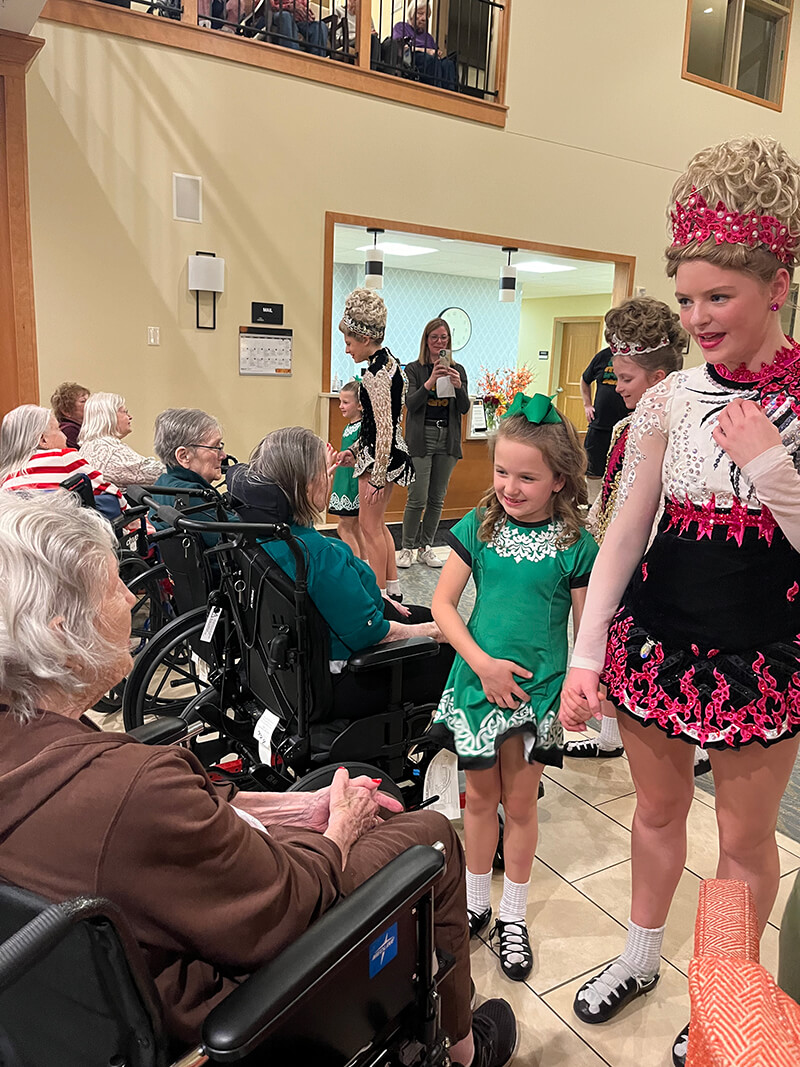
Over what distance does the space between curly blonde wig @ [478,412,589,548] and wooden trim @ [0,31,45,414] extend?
4.15m

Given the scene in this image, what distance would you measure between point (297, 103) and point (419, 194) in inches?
46.1

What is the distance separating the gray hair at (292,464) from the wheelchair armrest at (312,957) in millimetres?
1104

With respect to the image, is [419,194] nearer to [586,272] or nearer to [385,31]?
[385,31]

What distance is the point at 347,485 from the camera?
4.18 meters

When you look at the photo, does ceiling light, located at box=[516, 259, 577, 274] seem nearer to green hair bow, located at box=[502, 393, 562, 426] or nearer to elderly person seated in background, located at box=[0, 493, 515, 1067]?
green hair bow, located at box=[502, 393, 562, 426]

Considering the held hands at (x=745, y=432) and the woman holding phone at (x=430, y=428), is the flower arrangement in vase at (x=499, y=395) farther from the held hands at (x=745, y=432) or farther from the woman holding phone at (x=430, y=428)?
the held hands at (x=745, y=432)

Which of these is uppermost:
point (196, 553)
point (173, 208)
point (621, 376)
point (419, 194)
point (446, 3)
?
point (446, 3)

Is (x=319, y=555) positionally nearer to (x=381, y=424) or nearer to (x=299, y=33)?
(x=381, y=424)

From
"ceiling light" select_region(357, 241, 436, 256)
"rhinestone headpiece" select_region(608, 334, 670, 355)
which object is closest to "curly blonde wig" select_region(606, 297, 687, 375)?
"rhinestone headpiece" select_region(608, 334, 670, 355)

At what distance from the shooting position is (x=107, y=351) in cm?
520

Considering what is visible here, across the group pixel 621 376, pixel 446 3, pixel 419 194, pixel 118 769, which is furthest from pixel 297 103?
pixel 118 769

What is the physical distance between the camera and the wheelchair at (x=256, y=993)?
0.74 metres

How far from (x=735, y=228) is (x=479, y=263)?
9439 millimetres

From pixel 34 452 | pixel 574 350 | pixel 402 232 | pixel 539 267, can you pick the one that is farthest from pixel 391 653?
pixel 574 350
